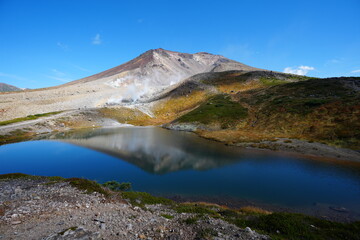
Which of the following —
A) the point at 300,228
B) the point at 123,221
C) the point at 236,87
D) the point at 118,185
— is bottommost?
the point at 118,185

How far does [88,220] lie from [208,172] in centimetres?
2103

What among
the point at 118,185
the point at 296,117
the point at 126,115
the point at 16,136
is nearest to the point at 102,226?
the point at 118,185

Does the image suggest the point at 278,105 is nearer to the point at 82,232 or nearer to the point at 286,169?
the point at 286,169

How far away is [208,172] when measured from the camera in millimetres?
29641

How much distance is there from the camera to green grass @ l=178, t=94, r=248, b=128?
80.3 meters

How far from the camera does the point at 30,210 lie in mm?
13078

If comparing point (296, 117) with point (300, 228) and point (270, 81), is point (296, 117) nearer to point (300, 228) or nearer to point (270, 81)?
point (300, 228)

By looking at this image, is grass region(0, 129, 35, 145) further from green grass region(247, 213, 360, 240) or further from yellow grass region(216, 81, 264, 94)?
yellow grass region(216, 81, 264, 94)

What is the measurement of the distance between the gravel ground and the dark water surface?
8159 mm

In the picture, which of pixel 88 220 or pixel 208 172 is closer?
pixel 88 220

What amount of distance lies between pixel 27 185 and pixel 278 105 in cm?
8416

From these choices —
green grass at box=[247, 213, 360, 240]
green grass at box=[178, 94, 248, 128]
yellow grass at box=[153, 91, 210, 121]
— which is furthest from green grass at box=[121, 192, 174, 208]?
yellow grass at box=[153, 91, 210, 121]

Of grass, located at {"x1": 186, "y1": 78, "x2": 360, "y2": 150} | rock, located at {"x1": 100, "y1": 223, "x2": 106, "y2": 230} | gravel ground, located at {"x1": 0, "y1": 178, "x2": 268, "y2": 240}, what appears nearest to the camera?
gravel ground, located at {"x1": 0, "y1": 178, "x2": 268, "y2": 240}

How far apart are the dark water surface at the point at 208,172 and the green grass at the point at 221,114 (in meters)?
38.0
